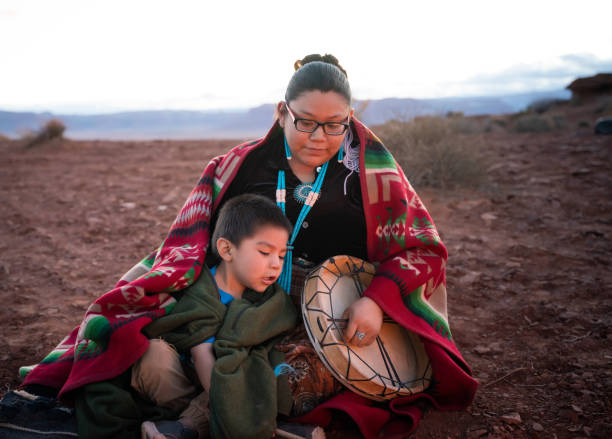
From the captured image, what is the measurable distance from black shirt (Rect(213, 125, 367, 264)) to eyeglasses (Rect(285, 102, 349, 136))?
311 millimetres

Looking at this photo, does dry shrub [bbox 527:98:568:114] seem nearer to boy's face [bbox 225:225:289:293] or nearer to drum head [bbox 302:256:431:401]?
drum head [bbox 302:256:431:401]

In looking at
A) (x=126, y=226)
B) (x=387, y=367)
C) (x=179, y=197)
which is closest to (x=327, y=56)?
(x=387, y=367)

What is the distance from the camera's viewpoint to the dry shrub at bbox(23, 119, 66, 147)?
40.3ft

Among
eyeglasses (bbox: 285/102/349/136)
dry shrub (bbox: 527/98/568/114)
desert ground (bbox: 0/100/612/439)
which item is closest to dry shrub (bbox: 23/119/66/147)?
desert ground (bbox: 0/100/612/439)

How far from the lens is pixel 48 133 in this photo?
12.5m

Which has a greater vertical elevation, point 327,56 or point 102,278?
point 327,56

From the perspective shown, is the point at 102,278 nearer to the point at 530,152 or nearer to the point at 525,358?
the point at 525,358

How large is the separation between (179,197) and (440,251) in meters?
4.93

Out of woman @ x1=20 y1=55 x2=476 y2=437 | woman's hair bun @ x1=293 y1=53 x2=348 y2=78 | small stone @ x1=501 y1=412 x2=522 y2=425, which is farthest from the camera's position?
woman's hair bun @ x1=293 y1=53 x2=348 y2=78

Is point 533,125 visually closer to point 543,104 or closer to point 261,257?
point 543,104

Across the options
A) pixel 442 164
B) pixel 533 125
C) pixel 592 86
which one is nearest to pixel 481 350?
pixel 442 164

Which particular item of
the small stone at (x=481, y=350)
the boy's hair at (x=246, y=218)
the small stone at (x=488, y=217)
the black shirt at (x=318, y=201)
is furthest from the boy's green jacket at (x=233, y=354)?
the small stone at (x=488, y=217)

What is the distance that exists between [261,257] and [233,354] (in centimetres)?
46

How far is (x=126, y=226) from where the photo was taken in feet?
17.5
